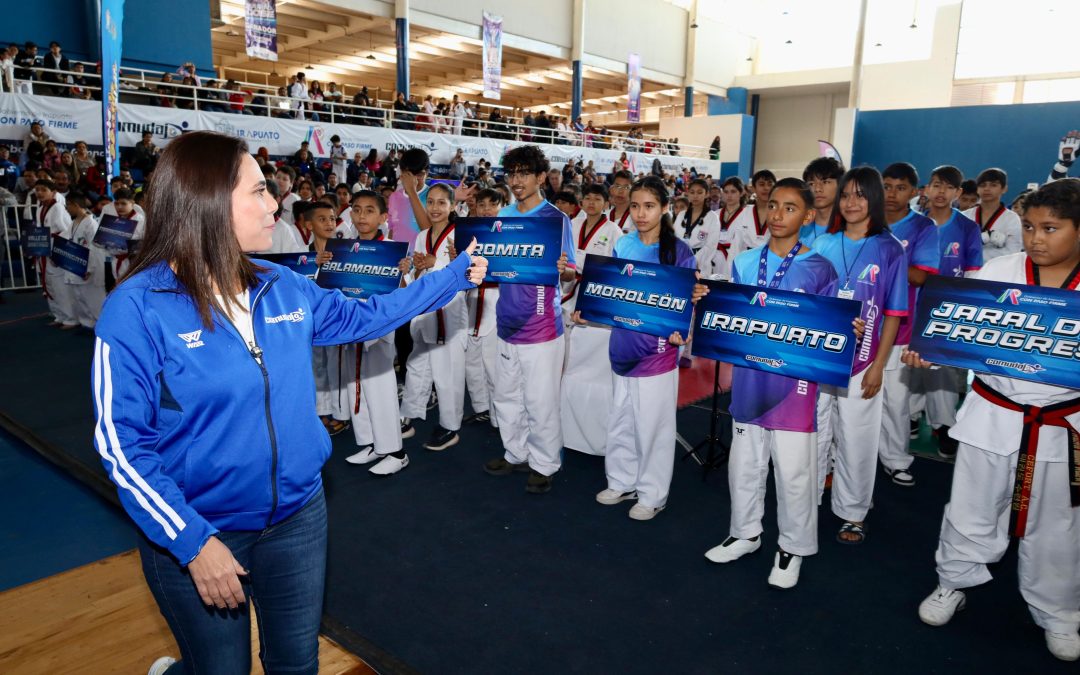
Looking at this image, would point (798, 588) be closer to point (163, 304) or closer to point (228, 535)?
point (228, 535)

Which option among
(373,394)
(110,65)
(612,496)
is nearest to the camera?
(612,496)

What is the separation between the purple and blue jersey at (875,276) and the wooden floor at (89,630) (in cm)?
295

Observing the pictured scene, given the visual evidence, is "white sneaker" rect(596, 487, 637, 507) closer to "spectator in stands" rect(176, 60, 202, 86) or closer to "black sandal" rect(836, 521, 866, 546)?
"black sandal" rect(836, 521, 866, 546)

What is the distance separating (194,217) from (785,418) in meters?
2.56

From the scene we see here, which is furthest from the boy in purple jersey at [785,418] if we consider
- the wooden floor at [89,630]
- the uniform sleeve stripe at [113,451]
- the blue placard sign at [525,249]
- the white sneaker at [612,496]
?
the uniform sleeve stripe at [113,451]

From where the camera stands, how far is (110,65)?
27.6ft

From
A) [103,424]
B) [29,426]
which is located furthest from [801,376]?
[29,426]

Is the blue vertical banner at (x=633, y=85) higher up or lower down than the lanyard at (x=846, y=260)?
higher up

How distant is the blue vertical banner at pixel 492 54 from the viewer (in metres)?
20.5

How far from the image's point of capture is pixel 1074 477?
8.54ft

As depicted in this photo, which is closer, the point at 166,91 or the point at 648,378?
the point at 648,378

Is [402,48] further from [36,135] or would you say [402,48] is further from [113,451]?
[113,451]

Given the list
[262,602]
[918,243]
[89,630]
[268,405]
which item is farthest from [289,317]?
[918,243]

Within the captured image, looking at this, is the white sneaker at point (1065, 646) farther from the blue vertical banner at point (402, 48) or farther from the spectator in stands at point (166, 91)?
the blue vertical banner at point (402, 48)
